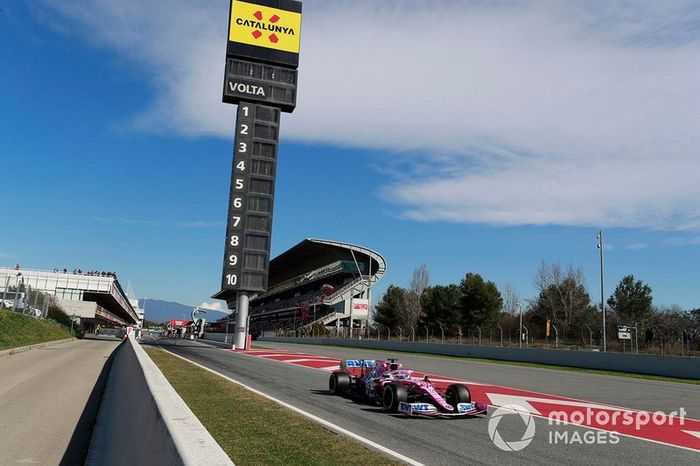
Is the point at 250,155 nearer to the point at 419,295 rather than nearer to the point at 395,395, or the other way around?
the point at 395,395

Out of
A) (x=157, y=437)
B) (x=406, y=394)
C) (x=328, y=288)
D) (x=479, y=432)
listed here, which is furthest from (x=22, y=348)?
(x=328, y=288)

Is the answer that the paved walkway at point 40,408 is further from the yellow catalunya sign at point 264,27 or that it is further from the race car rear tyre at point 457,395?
the yellow catalunya sign at point 264,27

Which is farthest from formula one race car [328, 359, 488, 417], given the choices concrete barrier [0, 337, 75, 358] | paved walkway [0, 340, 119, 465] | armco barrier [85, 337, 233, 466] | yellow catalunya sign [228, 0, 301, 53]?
yellow catalunya sign [228, 0, 301, 53]

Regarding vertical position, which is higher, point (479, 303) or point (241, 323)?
→ point (479, 303)

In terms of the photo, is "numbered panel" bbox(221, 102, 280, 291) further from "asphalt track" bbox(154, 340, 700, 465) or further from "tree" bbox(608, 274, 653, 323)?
"tree" bbox(608, 274, 653, 323)

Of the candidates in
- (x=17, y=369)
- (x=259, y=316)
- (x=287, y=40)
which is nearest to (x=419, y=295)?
(x=259, y=316)

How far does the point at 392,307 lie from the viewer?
82.7 meters

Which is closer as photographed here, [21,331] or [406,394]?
[406,394]

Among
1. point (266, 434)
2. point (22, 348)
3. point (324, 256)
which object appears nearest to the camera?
point (266, 434)

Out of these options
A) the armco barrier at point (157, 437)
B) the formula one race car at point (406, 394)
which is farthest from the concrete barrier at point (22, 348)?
the armco barrier at point (157, 437)

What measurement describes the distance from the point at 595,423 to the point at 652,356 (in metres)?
17.4

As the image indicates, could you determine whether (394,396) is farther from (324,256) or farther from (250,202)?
(324,256)

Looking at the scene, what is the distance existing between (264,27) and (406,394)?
35.0 meters

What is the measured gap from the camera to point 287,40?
3975 centimetres
